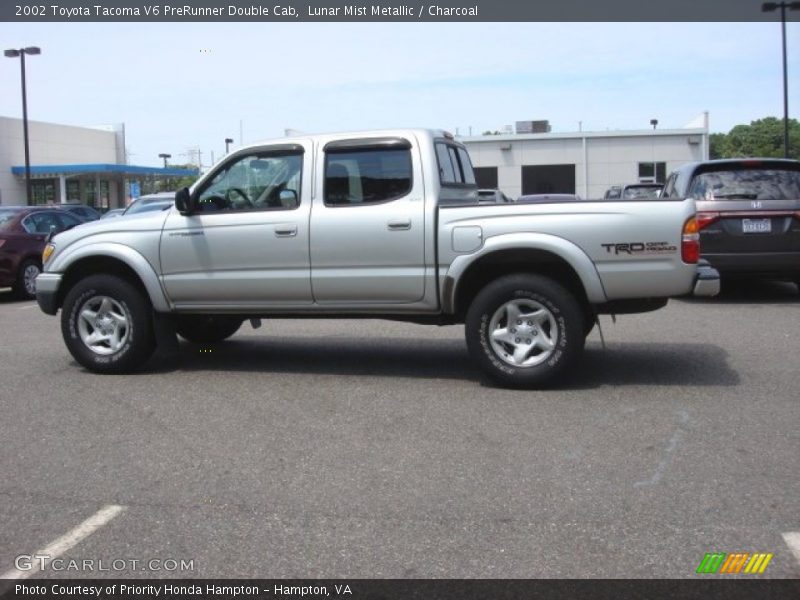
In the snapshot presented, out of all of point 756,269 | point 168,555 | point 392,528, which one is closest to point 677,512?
point 392,528

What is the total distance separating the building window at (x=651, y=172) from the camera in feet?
130

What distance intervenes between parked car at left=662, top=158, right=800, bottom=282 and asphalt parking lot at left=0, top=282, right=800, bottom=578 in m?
2.64

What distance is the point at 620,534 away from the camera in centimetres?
411

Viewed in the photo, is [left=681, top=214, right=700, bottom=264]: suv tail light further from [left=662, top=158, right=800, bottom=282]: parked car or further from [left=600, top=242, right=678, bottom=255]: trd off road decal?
[left=662, top=158, right=800, bottom=282]: parked car

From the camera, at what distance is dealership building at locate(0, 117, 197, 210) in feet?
147

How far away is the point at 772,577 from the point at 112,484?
342cm

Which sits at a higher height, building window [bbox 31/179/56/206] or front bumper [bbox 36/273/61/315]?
building window [bbox 31/179/56/206]

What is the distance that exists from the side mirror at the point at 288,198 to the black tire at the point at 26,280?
914 cm

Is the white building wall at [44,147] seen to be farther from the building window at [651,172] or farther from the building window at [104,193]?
the building window at [651,172]

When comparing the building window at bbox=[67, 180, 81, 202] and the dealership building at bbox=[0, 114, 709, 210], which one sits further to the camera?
the building window at bbox=[67, 180, 81, 202]

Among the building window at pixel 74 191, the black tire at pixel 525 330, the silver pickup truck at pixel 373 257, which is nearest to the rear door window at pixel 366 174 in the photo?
the silver pickup truck at pixel 373 257

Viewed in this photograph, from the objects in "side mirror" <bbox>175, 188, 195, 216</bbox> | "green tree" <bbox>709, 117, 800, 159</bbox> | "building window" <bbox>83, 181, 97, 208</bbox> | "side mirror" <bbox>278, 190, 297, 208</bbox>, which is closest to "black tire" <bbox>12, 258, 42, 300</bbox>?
"side mirror" <bbox>175, 188, 195, 216</bbox>

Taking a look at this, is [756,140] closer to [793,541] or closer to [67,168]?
[67,168]

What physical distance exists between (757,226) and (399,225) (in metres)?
6.09
